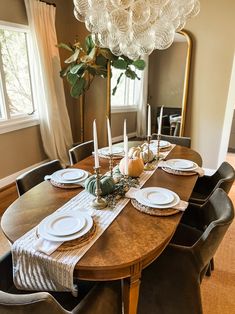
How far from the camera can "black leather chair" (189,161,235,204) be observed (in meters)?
1.74

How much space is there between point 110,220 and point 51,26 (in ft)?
10.9

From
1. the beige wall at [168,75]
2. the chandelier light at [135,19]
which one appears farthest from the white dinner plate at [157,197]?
the beige wall at [168,75]

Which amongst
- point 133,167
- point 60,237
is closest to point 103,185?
point 133,167

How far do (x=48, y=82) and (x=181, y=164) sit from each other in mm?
2516

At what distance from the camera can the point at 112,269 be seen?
0.97 metres

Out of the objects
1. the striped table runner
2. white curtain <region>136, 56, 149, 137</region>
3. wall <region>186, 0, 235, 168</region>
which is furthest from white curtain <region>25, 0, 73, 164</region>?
the striped table runner

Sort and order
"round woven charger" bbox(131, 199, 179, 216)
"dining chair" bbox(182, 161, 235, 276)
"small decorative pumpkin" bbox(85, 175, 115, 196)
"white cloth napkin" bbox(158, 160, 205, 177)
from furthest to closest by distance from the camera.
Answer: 1. "white cloth napkin" bbox(158, 160, 205, 177)
2. "dining chair" bbox(182, 161, 235, 276)
3. "small decorative pumpkin" bbox(85, 175, 115, 196)
4. "round woven charger" bbox(131, 199, 179, 216)

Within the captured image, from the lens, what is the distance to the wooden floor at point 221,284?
5.28ft

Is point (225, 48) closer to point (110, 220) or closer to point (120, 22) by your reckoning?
point (120, 22)

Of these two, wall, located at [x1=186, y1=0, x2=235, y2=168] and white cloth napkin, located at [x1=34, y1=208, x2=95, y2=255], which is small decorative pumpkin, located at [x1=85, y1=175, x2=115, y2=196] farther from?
wall, located at [x1=186, y1=0, x2=235, y2=168]

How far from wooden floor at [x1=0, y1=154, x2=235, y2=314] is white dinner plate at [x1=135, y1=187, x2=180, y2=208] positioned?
2.77ft

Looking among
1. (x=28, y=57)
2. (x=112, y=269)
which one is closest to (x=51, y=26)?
(x=28, y=57)

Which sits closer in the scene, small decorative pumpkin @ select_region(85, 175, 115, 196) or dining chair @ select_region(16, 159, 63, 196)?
small decorative pumpkin @ select_region(85, 175, 115, 196)

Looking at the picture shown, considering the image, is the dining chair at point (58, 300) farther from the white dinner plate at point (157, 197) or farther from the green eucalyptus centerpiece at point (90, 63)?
the green eucalyptus centerpiece at point (90, 63)
